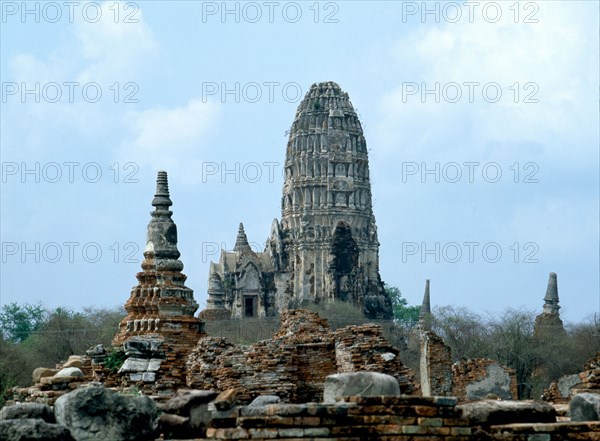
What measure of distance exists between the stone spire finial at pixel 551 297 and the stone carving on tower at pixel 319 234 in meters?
15.3

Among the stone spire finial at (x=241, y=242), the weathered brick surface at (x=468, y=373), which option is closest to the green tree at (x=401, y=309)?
the stone spire finial at (x=241, y=242)

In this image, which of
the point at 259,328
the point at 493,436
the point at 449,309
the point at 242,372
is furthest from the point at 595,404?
the point at 259,328

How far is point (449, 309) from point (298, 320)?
5400 cm

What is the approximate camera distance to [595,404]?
443 inches

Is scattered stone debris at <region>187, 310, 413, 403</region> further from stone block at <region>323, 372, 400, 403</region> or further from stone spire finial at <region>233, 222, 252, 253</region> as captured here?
stone spire finial at <region>233, 222, 252, 253</region>

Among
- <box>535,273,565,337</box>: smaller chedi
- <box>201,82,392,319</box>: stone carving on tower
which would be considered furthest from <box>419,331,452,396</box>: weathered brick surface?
<box>201,82,392,319</box>: stone carving on tower


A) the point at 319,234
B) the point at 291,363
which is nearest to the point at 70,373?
the point at 291,363

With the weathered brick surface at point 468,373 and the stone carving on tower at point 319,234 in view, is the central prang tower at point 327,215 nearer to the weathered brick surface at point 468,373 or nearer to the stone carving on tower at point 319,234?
the stone carving on tower at point 319,234

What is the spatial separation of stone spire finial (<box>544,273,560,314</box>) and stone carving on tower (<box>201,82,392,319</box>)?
50.3 ft

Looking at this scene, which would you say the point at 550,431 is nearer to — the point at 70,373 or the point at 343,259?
the point at 70,373

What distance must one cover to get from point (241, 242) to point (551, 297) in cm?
2732

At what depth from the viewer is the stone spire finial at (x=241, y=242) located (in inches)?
3923

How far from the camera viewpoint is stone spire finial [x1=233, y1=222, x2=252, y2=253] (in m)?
99.7

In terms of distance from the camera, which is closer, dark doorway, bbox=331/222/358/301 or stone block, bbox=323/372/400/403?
stone block, bbox=323/372/400/403
